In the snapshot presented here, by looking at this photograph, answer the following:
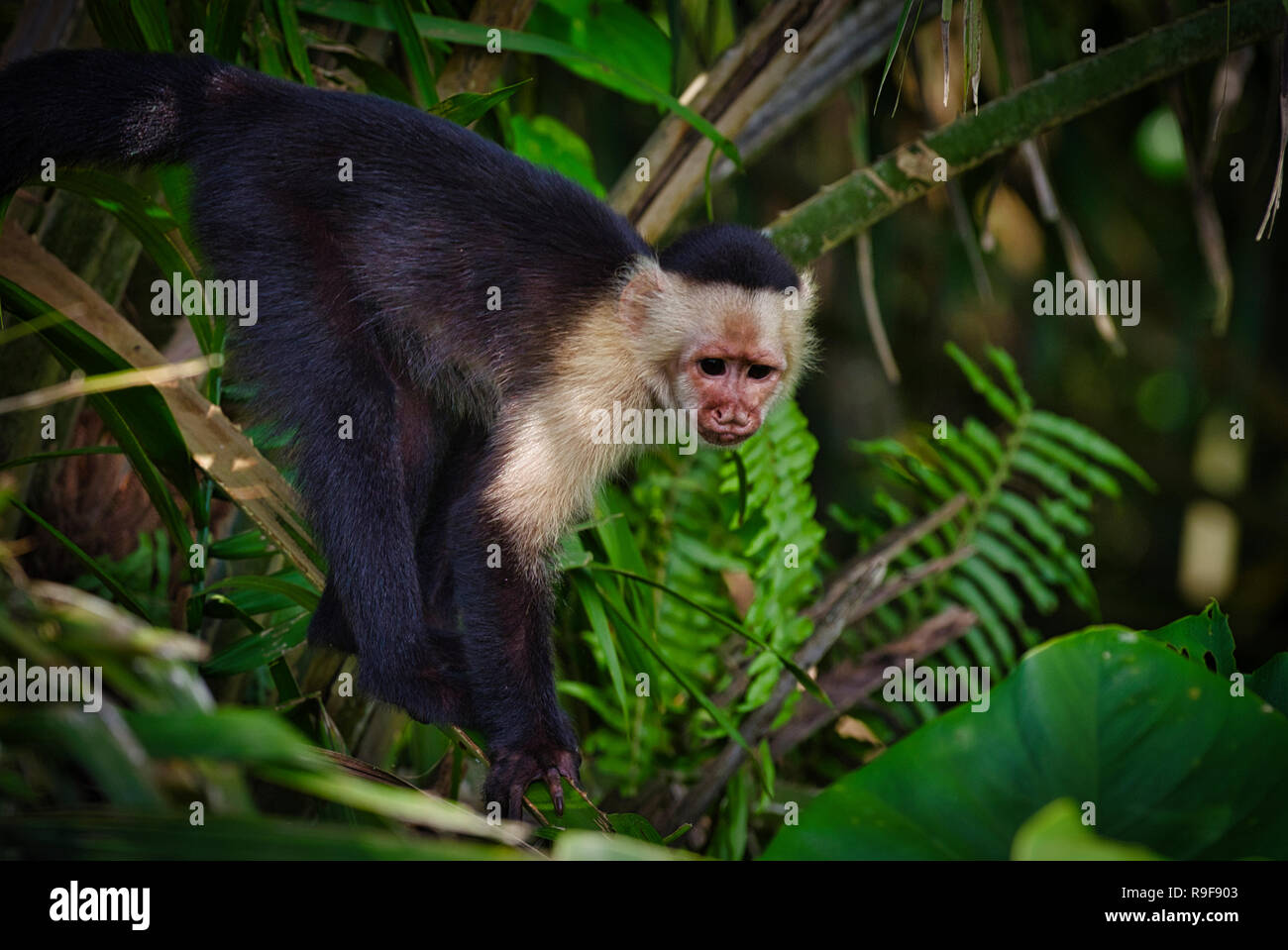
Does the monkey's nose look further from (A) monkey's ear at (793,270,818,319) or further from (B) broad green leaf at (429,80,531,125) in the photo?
(B) broad green leaf at (429,80,531,125)

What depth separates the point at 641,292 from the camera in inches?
118

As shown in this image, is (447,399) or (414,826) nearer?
(414,826)

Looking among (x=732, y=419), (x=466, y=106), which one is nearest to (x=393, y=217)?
(x=466, y=106)

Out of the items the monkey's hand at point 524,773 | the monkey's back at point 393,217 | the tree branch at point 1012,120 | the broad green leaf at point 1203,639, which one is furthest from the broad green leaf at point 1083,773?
the tree branch at point 1012,120

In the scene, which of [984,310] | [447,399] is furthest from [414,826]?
[984,310]

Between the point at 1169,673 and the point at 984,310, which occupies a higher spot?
the point at 984,310

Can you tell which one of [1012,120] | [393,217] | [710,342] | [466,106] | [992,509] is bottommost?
[992,509]

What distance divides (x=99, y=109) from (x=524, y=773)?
1.70 metres

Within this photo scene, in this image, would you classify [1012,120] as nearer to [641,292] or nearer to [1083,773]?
[641,292]

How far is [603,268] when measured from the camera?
2.92 metres

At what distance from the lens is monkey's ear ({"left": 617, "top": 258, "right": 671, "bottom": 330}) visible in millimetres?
2973

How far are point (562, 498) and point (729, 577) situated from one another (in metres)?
1.53

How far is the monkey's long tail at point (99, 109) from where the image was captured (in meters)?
2.43
